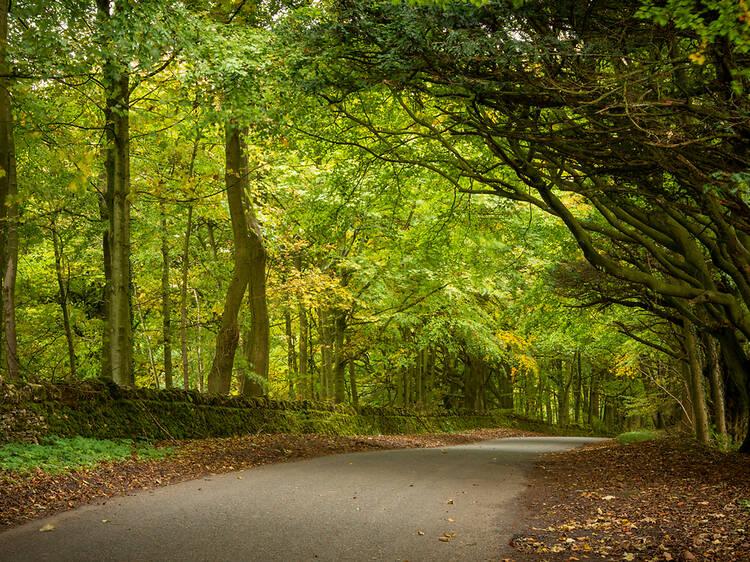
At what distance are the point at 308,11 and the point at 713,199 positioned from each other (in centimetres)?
677

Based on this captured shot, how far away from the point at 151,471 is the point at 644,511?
5.84m

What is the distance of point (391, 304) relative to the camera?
19.7 meters

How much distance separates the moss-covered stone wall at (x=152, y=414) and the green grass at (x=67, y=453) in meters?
0.27

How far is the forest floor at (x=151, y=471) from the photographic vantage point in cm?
534

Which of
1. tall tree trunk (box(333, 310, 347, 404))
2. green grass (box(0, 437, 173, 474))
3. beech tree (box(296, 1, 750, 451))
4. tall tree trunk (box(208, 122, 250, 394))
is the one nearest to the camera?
beech tree (box(296, 1, 750, 451))

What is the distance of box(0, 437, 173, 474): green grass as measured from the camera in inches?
249

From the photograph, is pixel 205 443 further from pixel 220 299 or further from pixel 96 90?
pixel 220 299

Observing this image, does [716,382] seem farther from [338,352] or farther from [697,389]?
[338,352]

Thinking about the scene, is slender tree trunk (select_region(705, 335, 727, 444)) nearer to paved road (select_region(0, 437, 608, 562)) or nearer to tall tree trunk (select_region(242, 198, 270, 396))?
paved road (select_region(0, 437, 608, 562))

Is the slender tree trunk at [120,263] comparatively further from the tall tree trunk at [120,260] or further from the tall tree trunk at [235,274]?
the tall tree trunk at [235,274]

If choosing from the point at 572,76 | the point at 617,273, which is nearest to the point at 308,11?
the point at 572,76

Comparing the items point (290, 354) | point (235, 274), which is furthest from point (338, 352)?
Answer: point (235, 274)

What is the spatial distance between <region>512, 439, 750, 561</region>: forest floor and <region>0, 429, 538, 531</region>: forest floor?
420 centimetres

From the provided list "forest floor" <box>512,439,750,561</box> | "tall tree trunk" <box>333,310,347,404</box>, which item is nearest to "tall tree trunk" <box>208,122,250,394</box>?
"tall tree trunk" <box>333,310,347,404</box>
